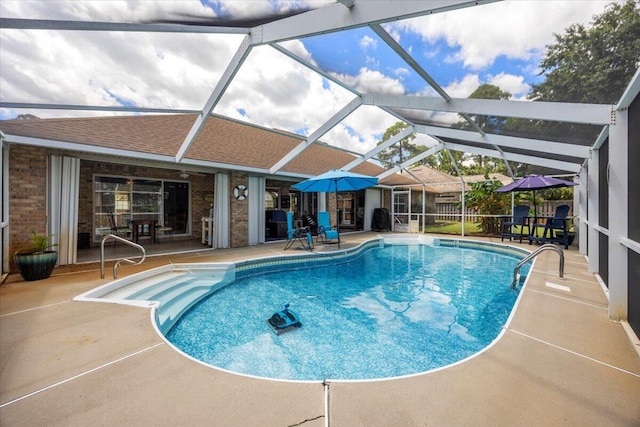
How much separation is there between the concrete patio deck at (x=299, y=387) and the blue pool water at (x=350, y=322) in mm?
869

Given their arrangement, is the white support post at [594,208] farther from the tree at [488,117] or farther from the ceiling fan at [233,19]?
the ceiling fan at [233,19]

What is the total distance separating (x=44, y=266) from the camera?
17.5ft

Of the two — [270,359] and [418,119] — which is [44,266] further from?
[418,119]

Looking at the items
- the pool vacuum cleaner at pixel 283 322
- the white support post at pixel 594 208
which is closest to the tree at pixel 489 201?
the white support post at pixel 594 208

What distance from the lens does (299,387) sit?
2145mm

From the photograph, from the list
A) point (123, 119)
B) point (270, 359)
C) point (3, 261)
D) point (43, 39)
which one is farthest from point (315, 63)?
point (3, 261)

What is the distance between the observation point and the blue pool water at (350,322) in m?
3.33

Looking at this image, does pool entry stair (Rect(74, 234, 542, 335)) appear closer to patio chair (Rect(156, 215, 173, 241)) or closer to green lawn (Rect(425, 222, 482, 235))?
patio chair (Rect(156, 215, 173, 241))

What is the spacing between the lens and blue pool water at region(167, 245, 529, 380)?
333 cm

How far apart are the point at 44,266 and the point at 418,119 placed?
9.89 m

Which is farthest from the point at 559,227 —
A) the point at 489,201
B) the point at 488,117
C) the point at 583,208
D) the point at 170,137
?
the point at 170,137

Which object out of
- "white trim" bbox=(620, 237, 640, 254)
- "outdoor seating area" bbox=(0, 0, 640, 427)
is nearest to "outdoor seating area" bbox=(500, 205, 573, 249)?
"outdoor seating area" bbox=(0, 0, 640, 427)

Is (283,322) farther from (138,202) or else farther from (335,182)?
(138,202)

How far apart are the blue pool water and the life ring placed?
3833mm
